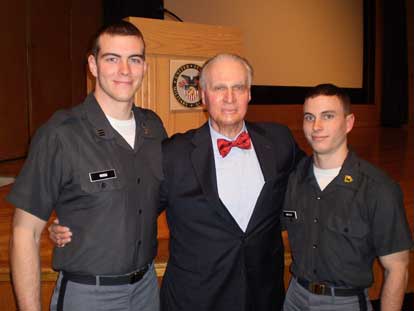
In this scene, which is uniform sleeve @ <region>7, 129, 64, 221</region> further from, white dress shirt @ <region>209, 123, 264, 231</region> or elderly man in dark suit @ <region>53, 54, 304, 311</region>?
white dress shirt @ <region>209, 123, 264, 231</region>

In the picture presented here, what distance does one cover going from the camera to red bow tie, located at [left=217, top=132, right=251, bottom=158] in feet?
6.79

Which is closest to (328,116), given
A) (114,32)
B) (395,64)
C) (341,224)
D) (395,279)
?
(341,224)

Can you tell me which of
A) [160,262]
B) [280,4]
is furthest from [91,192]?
[280,4]

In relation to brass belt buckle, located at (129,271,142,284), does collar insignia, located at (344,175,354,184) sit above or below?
above

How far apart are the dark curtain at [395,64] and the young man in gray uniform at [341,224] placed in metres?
9.53

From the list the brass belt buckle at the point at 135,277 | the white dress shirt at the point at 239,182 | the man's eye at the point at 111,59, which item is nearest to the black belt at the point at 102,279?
the brass belt buckle at the point at 135,277

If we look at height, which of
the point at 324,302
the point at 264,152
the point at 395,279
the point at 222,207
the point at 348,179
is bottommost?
the point at 324,302

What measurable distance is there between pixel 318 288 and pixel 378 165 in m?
3.55


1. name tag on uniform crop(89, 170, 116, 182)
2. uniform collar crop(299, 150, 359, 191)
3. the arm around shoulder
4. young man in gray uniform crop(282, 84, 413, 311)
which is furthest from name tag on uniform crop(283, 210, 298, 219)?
name tag on uniform crop(89, 170, 116, 182)

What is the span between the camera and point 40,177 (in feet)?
5.78

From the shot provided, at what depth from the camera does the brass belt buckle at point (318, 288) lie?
201 centimetres

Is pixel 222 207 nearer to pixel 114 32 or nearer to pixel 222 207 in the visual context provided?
pixel 222 207

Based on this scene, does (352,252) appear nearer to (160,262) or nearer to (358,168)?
(358,168)

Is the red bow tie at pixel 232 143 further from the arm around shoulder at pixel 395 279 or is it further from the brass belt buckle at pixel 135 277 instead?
the arm around shoulder at pixel 395 279
